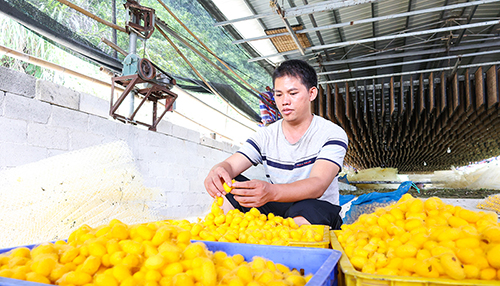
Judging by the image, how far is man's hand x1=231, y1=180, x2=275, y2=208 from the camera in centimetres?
135

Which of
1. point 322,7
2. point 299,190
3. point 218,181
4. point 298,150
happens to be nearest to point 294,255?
point 299,190

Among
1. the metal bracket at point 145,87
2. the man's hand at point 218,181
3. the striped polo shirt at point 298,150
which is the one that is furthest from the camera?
the metal bracket at point 145,87

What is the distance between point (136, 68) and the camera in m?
2.74

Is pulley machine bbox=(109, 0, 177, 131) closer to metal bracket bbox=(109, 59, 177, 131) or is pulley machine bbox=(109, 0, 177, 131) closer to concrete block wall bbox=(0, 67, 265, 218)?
metal bracket bbox=(109, 59, 177, 131)

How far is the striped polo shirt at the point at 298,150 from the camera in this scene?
1838 millimetres

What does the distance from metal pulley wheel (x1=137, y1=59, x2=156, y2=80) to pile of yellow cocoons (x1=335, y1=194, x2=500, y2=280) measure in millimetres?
2403

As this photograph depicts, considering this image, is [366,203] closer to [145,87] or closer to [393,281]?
[145,87]

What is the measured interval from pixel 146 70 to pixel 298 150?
5.79 feet

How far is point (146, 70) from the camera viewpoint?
284 cm

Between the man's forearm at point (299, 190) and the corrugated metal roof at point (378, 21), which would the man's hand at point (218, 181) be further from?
the corrugated metal roof at point (378, 21)

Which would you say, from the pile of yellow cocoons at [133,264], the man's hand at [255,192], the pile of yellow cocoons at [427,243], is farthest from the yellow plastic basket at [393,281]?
the man's hand at [255,192]

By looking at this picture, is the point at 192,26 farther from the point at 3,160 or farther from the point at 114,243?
the point at 114,243

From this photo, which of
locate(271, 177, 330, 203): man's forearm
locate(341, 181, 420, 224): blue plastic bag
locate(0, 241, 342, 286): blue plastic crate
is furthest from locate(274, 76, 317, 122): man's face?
locate(341, 181, 420, 224): blue plastic bag

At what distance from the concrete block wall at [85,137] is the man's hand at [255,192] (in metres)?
1.73
